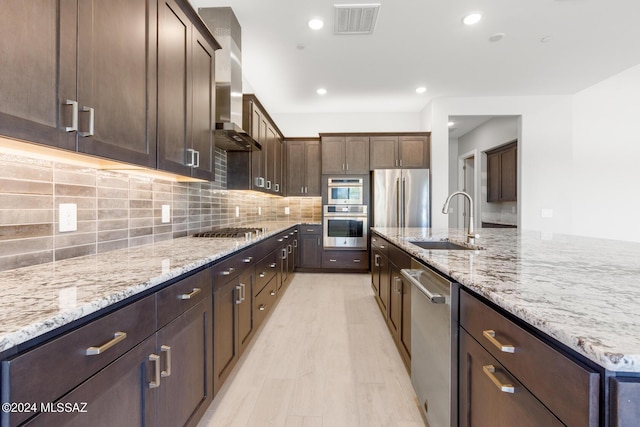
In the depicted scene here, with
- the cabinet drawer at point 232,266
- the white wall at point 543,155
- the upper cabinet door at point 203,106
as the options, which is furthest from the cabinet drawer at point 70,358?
the white wall at point 543,155

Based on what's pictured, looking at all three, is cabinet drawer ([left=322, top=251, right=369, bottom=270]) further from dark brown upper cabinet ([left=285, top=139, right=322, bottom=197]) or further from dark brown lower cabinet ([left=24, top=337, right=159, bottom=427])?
dark brown lower cabinet ([left=24, top=337, right=159, bottom=427])

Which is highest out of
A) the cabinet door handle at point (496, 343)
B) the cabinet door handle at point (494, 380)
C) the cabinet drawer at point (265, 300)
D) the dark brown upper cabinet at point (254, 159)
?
the dark brown upper cabinet at point (254, 159)

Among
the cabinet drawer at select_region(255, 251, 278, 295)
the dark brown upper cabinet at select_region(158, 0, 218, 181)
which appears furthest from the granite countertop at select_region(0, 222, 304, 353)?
the cabinet drawer at select_region(255, 251, 278, 295)

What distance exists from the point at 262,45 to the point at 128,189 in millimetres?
2251

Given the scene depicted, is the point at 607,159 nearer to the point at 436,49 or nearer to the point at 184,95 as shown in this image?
the point at 436,49

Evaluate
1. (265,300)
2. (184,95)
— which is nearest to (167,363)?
(184,95)

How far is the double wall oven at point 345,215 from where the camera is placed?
475 centimetres

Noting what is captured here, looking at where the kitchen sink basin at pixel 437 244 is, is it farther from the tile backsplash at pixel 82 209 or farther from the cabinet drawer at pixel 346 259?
the cabinet drawer at pixel 346 259

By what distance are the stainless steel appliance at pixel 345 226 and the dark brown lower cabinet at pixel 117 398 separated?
3857 mm

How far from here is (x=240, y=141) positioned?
257 centimetres

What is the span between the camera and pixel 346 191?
4770 mm

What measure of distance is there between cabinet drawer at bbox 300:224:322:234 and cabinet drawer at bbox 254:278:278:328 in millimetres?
1745

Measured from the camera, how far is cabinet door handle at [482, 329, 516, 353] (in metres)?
0.74

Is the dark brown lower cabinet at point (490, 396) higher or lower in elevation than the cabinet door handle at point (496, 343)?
lower
